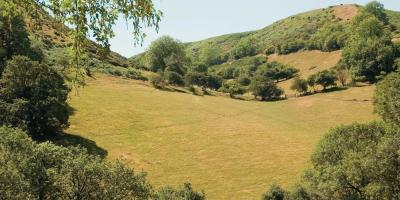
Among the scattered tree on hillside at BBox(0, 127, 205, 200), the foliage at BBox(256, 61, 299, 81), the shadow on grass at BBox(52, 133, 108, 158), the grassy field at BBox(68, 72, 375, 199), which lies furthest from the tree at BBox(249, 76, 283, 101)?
the scattered tree on hillside at BBox(0, 127, 205, 200)

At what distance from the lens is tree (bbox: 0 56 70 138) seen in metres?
62.3

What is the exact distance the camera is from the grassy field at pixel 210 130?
62688 mm

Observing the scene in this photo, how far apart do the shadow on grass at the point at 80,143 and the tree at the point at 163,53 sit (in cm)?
9445

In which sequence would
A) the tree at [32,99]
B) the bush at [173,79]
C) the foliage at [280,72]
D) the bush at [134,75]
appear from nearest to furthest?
the tree at [32,99]
the bush at [134,75]
the bush at [173,79]
the foliage at [280,72]

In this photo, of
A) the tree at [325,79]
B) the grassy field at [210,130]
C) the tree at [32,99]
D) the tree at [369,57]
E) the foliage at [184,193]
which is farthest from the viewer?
the tree at [369,57]

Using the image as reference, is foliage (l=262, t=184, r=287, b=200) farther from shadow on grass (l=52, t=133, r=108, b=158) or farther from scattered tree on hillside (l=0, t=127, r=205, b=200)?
shadow on grass (l=52, t=133, r=108, b=158)

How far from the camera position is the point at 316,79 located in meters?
124

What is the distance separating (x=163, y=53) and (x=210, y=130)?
9579 cm

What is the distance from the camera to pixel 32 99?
65.7 m

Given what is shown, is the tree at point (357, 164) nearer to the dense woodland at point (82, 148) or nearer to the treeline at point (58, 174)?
the dense woodland at point (82, 148)

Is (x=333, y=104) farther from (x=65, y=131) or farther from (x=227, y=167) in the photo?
(x=65, y=131)

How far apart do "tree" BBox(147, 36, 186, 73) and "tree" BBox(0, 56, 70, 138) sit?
93753 millimetres

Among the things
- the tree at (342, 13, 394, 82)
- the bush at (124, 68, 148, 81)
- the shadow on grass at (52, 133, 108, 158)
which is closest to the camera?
the shadow on grass at (52, 133, 108, 158)

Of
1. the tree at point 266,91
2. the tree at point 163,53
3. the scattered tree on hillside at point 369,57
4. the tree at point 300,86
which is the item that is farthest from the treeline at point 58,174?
the tree at point 163,53
